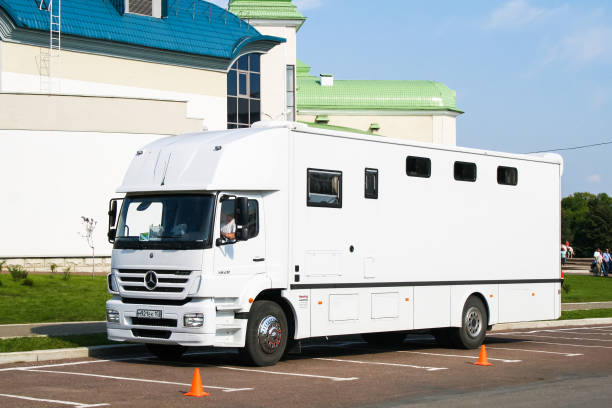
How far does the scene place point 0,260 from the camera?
1416 inches

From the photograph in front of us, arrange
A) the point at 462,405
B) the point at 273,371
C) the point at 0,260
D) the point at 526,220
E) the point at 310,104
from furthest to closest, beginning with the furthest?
1. the point at 310,104
2. the point at 0,260
3. the point at 526,220
4. the point at 273,371
5. the point at 462,405

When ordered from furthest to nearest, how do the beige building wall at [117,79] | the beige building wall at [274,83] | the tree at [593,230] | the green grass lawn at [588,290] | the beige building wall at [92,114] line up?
the tree at [593,230], the beige building wall at [274,83], the beige building wall at [117,79], the beige building wall at [92,114], the green grass lawn at [588,290]

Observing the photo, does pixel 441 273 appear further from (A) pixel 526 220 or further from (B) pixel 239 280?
(B) pixel 239 280

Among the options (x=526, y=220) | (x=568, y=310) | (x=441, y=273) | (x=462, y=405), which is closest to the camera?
(x=462, y=405)

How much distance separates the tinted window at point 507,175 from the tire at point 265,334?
613cm

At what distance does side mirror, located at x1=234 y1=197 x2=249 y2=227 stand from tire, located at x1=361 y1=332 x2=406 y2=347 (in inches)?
214

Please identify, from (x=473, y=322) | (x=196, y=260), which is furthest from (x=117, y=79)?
(x=196, y=260)

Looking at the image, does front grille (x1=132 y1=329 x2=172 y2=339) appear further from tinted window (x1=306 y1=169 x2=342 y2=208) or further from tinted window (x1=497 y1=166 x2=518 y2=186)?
tinted window (x1=497 y1=166 x2=518 y2=186)

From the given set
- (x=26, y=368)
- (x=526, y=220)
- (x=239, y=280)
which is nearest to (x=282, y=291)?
(x=239, y=280)

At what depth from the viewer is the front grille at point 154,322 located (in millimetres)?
12802

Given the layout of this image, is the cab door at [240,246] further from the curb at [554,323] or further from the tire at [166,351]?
the curb at [554,323]

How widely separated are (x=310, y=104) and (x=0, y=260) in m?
45.7

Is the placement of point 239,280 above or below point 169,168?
below

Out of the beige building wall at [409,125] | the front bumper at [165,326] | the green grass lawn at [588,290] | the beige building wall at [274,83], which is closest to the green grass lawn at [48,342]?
the front bumper at [165,326]
